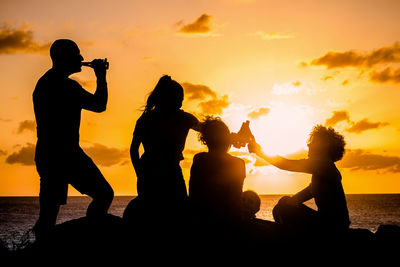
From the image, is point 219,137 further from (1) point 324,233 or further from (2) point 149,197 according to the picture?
(1) point 324,233

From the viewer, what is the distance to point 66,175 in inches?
219

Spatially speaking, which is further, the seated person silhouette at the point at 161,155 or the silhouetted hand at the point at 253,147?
the silhouetted hand at the point at 253,147

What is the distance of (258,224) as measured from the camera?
5.87 metres

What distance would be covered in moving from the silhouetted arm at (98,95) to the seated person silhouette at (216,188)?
55.8 inches

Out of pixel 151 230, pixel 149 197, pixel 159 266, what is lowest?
pixel 159 266

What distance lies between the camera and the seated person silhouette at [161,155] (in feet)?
18.7

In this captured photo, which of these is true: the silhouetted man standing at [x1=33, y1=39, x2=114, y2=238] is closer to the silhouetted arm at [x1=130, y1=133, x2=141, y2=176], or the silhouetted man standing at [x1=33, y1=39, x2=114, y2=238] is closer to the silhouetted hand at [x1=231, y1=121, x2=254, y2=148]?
the silhouetted arm at [x1=130, y1=133, x2=141, y2=176]

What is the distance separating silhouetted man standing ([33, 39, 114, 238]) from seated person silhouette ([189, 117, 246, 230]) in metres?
1.13

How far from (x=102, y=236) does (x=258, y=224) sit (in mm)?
2093

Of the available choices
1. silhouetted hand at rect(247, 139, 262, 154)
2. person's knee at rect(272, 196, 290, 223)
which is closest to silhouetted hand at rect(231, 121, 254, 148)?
silhouetted hand at rect(247, 139, 262, 154)

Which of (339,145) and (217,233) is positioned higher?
(339,145)

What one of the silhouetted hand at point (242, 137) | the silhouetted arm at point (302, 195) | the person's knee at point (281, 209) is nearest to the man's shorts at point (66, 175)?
the silhouetted hand at point (242, 137)

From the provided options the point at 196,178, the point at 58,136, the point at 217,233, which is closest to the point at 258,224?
the point at 217,233

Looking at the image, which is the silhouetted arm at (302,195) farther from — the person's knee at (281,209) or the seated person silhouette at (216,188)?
the seated person silhouette at (216,188)
